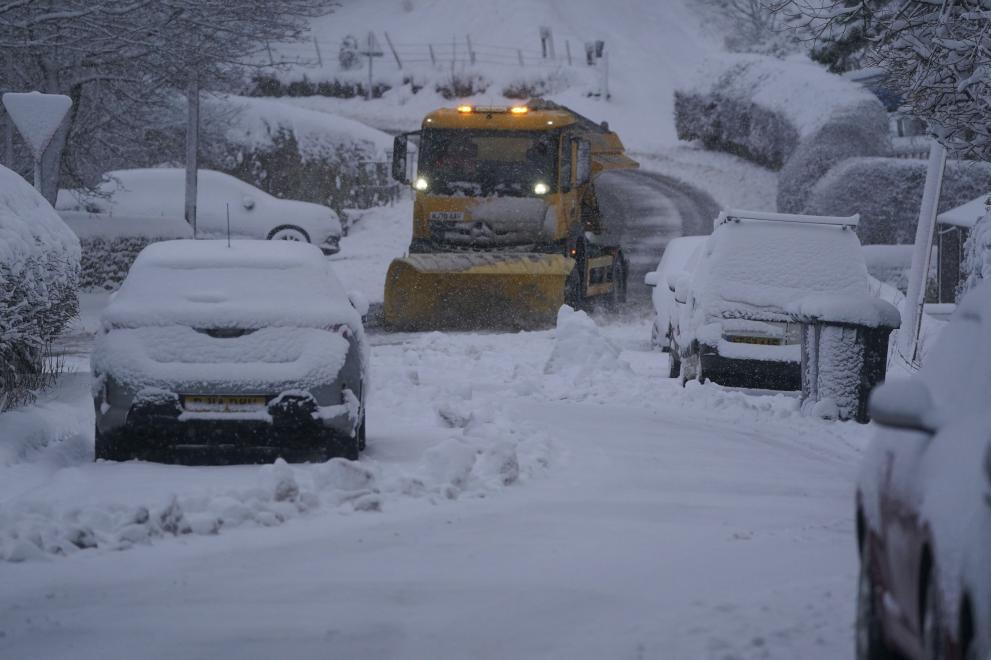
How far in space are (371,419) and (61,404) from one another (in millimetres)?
→ 2507

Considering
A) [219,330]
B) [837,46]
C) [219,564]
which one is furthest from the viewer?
[837,46]

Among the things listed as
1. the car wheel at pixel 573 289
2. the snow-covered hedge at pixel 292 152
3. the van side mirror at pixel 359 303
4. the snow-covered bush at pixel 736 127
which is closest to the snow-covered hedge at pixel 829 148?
the snow-covered bush at pixel 736 127

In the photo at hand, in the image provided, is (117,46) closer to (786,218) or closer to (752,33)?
(786,218)

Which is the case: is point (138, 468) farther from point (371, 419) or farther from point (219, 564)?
point (371, 419)

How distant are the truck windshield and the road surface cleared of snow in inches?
376

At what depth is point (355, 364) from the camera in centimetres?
985

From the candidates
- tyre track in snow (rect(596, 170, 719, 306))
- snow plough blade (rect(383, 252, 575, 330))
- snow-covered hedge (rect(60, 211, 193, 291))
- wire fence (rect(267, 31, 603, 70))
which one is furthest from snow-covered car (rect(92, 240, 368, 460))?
wire fence (rect(267, 31, 603, 70))

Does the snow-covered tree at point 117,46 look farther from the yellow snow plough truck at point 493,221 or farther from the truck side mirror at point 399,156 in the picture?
the yellow snow plough truck at point 493,221

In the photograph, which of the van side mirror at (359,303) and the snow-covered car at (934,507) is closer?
the snow-covered car at (934,507)

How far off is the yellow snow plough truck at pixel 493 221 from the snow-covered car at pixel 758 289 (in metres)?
4.86

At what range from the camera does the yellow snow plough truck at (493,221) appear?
20.7 metres

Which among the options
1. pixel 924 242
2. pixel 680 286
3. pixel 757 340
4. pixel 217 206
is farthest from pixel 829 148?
pixel 757 340

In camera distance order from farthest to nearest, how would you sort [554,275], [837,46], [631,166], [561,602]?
[631,166]
[554,275]
[837,46]
[561,602]

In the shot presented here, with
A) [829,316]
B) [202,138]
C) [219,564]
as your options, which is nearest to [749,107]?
[202,138]
